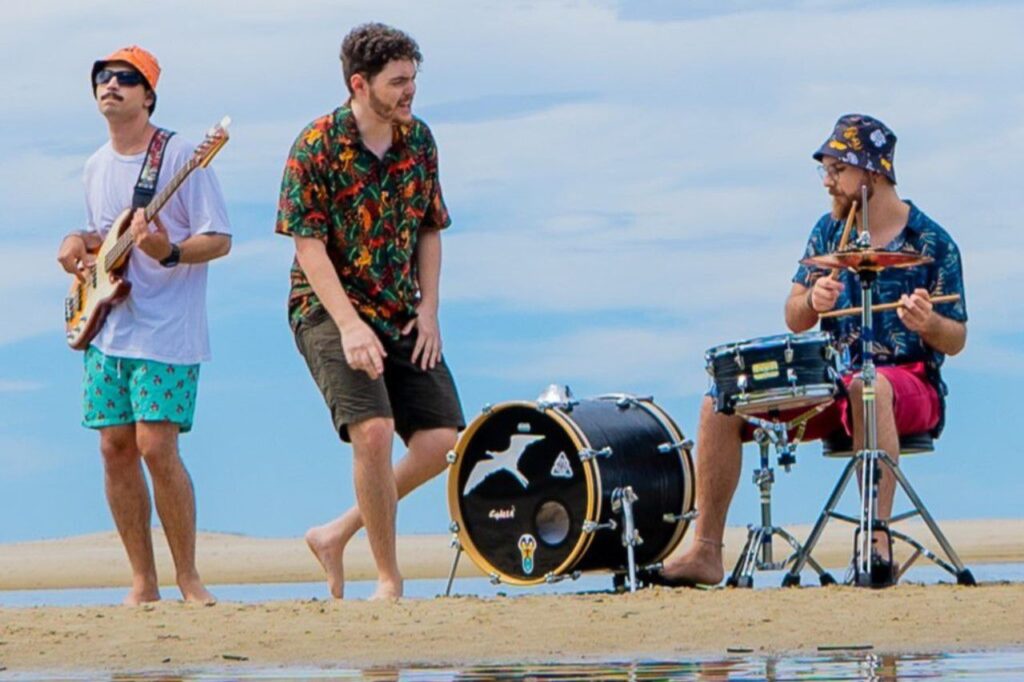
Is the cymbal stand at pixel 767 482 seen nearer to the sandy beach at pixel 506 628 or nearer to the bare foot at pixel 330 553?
the sandy beach at pixel 506 628

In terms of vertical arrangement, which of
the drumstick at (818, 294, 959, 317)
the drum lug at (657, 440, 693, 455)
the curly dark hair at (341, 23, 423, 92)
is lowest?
the drum lug at (657, 440, 693, 455)

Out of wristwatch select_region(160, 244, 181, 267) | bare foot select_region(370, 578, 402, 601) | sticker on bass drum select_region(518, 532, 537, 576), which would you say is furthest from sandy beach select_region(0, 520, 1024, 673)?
wristwatch select_region(160, 244, 181, 267)

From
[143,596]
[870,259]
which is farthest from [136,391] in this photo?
[870,259]

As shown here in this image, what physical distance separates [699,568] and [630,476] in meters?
0.52

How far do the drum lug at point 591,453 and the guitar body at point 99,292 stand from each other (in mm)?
2072

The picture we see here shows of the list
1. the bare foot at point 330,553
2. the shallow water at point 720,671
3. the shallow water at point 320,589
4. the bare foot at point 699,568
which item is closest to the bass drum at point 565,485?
the bare foot at point 699,568

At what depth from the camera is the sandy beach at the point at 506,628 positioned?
688 cm

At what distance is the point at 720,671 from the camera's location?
5938 mm

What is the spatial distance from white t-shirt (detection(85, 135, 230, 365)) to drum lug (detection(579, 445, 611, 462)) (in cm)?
168

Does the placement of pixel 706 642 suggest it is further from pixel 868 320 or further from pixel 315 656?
pixel 868 320

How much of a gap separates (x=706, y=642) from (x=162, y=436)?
2739 mm

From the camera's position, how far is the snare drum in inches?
328

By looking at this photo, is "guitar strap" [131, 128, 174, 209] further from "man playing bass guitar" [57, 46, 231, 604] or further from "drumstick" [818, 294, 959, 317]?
"drumstick" [818, 294, 959, 317]

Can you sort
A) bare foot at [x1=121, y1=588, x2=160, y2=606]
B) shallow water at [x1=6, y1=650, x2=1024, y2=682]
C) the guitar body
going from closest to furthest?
shallow water at [x1=6, y1=650, x2=1024, y2=682]
the guitar body
bare foot at [x1=121, y1=588, x2=160, y2=606]
